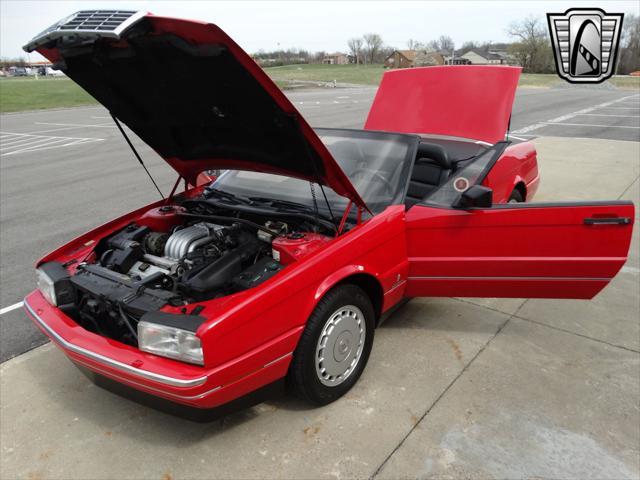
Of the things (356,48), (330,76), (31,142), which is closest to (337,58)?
(356,48)

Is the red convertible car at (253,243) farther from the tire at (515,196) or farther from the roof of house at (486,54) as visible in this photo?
the roof of house at (486,54)

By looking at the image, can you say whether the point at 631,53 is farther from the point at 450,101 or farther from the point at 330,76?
the point at 450,101

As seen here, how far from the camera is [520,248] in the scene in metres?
3.07

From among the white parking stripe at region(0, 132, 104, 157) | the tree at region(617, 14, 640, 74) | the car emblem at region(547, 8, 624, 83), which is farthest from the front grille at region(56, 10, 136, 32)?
the tree at region(617, 14, 640, 74)

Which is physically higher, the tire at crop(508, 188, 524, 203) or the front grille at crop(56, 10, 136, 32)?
the front grille at crop(56, 10, 136, 32)

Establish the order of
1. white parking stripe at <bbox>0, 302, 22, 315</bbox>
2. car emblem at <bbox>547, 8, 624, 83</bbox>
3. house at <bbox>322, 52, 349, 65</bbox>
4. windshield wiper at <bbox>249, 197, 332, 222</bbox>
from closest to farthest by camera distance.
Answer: windshield wiper at <bbox>249, 197, 332, 222</bbox> → white parking stripe at <bbox>0, 302, 22, 315</bbox> → car emblem at <bbox>547, 8, 624, 83</bbox> → house at <bbox>322, 52, 349, 65</bbox>

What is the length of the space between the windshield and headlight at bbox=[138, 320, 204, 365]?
1318 millimetres

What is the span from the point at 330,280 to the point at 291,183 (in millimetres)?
1069

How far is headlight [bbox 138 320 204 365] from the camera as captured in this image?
6.94 feet

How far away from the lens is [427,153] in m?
3.76

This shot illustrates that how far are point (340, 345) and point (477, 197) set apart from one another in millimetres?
1207

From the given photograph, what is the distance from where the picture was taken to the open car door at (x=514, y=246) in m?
2.94

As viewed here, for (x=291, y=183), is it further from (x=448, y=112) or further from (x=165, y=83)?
(x=448, y=112)

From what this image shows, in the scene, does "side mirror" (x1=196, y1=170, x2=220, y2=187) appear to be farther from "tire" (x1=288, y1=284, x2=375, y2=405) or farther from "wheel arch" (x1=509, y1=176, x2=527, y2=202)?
"wheel arch" (x1=509, y1=176, x2=527, y2=202)
